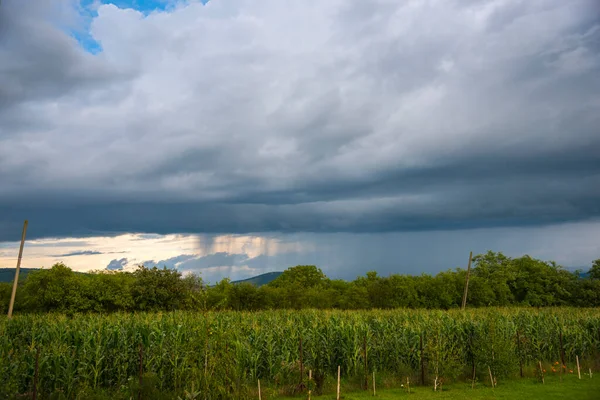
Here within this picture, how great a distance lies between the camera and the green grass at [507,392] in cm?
1772

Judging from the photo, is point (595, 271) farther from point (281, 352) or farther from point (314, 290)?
point (281, 352)

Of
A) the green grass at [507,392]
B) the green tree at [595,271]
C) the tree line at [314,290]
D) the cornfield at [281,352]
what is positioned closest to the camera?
the cornfield at [281,352]

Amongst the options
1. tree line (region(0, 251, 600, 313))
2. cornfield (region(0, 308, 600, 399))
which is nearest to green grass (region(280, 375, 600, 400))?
cornfield (region(0, 308, 600, 399))

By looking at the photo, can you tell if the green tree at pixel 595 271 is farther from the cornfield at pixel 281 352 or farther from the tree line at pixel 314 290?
the cornfield at pixel 281 352

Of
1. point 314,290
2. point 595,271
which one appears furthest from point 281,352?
point 595,271

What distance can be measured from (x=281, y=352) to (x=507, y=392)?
34.3 ft

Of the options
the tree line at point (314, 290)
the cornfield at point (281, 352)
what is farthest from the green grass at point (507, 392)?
the tree line at point (314, 290)

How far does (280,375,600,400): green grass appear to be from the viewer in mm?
17719

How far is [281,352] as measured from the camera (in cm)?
2105

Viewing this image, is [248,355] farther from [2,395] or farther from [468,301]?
[468,301]

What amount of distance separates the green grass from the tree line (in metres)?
20.6

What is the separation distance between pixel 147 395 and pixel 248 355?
242 inches

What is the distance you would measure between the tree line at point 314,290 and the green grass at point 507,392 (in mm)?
20635

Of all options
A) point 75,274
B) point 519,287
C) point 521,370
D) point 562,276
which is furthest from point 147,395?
point 562,276
